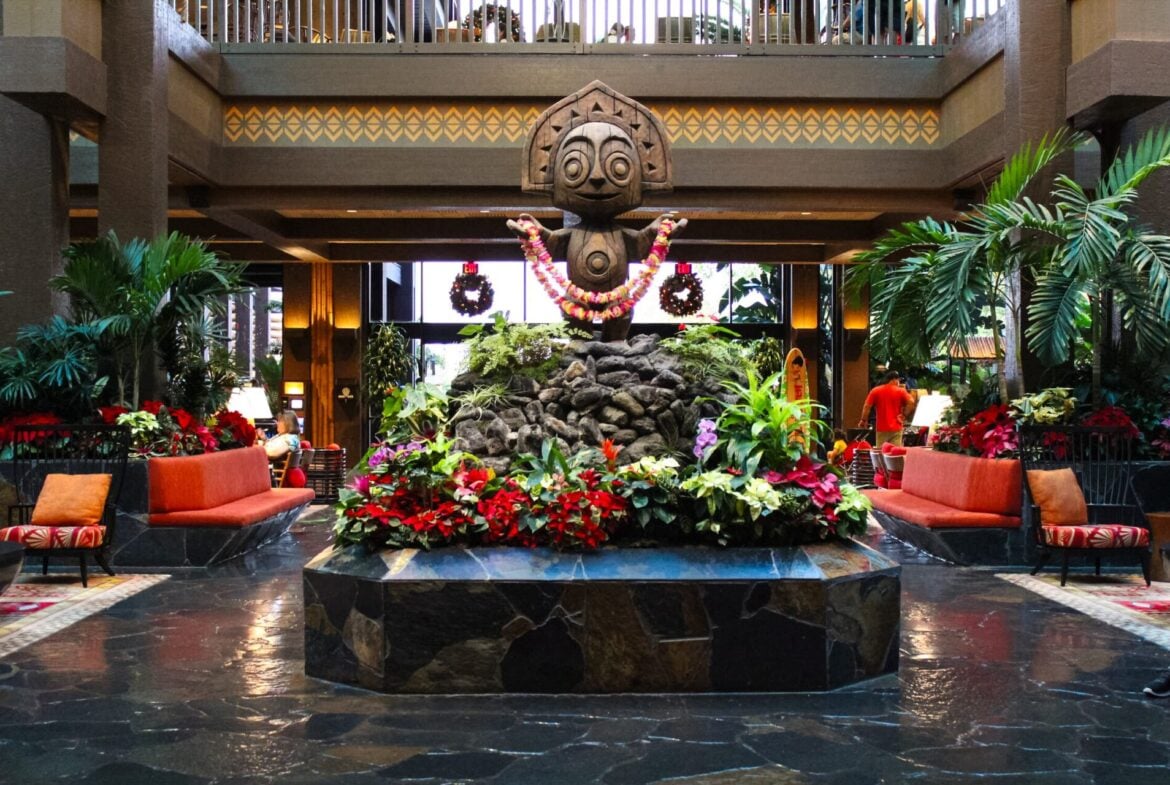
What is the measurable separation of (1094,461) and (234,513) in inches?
246

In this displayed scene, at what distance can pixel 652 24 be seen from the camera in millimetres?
11758

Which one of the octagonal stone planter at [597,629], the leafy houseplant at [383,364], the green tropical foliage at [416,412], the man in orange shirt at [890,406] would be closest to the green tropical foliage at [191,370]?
the green tropical foliage at [416,412]

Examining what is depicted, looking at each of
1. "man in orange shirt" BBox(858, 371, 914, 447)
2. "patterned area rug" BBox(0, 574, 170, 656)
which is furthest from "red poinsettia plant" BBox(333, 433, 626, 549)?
"man in orange shirt" BBox(858, 371, 914, 447)

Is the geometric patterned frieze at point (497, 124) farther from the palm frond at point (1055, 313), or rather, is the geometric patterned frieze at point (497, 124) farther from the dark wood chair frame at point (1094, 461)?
the dark wood chair frame at point (1094, 461)

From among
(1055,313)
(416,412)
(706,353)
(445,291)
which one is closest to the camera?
(416,412)

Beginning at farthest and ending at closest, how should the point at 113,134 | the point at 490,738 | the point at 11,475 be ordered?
the point at 113,134
the point at 11,475
the point at 490,738

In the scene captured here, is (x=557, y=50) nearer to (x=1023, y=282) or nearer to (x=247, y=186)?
(x=247, y=186)

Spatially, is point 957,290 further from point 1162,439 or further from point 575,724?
point 575,724

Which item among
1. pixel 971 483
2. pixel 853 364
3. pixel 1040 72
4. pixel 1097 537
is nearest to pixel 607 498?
pixel 1097 537

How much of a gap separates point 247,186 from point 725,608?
8.53 metres

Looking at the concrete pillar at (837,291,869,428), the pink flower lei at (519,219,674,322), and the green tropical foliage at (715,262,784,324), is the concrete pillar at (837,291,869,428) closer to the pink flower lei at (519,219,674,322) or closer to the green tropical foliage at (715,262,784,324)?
the green tropical foliage at (715,262,784,324)

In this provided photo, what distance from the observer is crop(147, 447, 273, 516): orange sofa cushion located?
8.09m

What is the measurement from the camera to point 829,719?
4.42 m

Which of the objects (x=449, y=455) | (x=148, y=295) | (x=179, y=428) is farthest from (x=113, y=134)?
(x=449, y=455)
